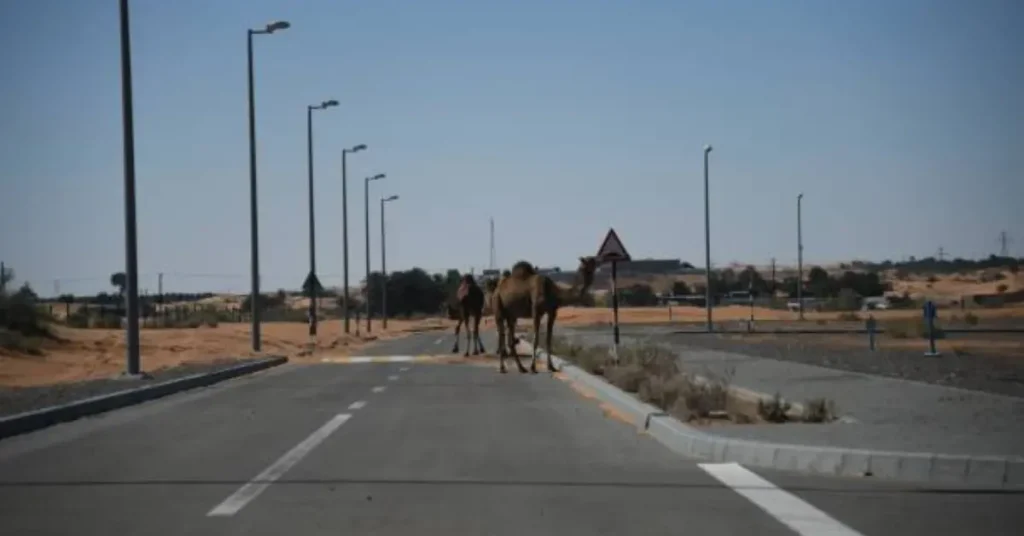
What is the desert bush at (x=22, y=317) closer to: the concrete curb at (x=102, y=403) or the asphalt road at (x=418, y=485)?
the concrete curb at (x=102, y=403)

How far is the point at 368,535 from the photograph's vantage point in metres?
9.94

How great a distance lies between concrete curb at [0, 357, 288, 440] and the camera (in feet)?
58.6

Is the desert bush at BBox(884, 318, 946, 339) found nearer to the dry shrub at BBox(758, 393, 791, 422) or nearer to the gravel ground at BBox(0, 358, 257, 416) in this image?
the gravel ground at BBox(0, 358, 257, 416)

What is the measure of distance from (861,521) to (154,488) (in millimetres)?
6261

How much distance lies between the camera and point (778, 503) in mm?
11281

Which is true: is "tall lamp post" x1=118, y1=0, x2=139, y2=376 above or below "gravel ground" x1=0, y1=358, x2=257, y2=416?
above

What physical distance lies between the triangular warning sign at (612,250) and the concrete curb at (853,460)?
1373cm

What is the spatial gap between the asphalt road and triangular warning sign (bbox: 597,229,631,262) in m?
9.79

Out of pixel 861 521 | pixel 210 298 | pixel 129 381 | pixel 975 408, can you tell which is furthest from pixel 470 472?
pixel 210 298

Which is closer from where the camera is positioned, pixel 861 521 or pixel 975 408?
pixel 861 521

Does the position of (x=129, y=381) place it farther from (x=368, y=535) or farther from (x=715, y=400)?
(x=368, y=535)

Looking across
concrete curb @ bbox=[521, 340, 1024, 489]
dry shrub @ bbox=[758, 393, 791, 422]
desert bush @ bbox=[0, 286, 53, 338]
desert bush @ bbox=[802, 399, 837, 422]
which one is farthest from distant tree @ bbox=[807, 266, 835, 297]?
concrete curb @ bbox=[521, 340, 1024, 489]

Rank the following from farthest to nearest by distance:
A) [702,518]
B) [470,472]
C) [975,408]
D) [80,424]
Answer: [80,424] < [975,408] < [470,472] < [702,518]

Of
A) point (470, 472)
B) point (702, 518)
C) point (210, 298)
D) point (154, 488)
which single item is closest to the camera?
point (702, 518)
